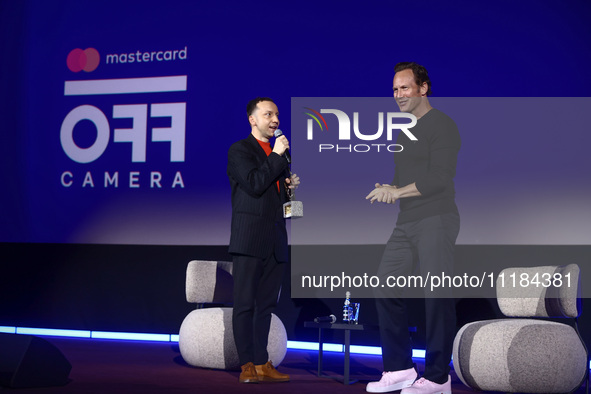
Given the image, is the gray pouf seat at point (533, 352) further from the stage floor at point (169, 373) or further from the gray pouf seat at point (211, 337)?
the gray pouf seat at point (211, 337)

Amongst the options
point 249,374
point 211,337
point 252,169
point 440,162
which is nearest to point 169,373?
point 211,337

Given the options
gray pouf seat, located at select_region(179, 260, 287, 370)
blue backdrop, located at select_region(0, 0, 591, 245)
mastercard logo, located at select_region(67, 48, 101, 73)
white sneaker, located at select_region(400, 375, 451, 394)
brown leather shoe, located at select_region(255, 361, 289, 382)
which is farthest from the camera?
mastercard logo, located at select_region(67, 48, 101, 73)

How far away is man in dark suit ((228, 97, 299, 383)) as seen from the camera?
11.8ft

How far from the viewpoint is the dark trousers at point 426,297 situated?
10.2 ft

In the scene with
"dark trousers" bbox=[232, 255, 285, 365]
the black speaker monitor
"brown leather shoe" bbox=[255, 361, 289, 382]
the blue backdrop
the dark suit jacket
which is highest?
the blue backdrop

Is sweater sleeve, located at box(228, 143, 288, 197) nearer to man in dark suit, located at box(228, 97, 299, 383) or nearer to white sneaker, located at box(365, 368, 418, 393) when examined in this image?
man in dark suit, located at box(228, 97, 299, 383)

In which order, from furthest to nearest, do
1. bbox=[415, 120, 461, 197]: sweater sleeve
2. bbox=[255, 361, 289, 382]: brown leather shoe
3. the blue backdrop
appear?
1. the blue backdrop
2. bbox=[255, 361, 289, 382]: brown leather shoe
3. bbox=[415, 120, 461, 197]: sweater sleeve

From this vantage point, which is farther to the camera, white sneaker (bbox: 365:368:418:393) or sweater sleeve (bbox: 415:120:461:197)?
white sneaker (bbox: 365:368:418:393)

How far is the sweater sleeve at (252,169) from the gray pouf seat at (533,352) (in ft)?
4.21

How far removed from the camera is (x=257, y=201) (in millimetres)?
3650

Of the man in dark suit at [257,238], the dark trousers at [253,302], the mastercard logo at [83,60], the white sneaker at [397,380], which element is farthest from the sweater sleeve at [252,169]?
the mastercard logo at [83,60]

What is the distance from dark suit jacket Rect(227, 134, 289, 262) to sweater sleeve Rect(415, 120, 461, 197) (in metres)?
0.76

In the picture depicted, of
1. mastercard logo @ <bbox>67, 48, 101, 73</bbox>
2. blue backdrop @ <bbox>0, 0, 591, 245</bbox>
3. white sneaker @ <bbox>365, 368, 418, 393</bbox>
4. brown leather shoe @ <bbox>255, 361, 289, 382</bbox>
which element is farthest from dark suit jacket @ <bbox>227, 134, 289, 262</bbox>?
mastercard logo @ <bbox>67, 48, 101, 73</bbox>

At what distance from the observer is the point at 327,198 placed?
577cm
